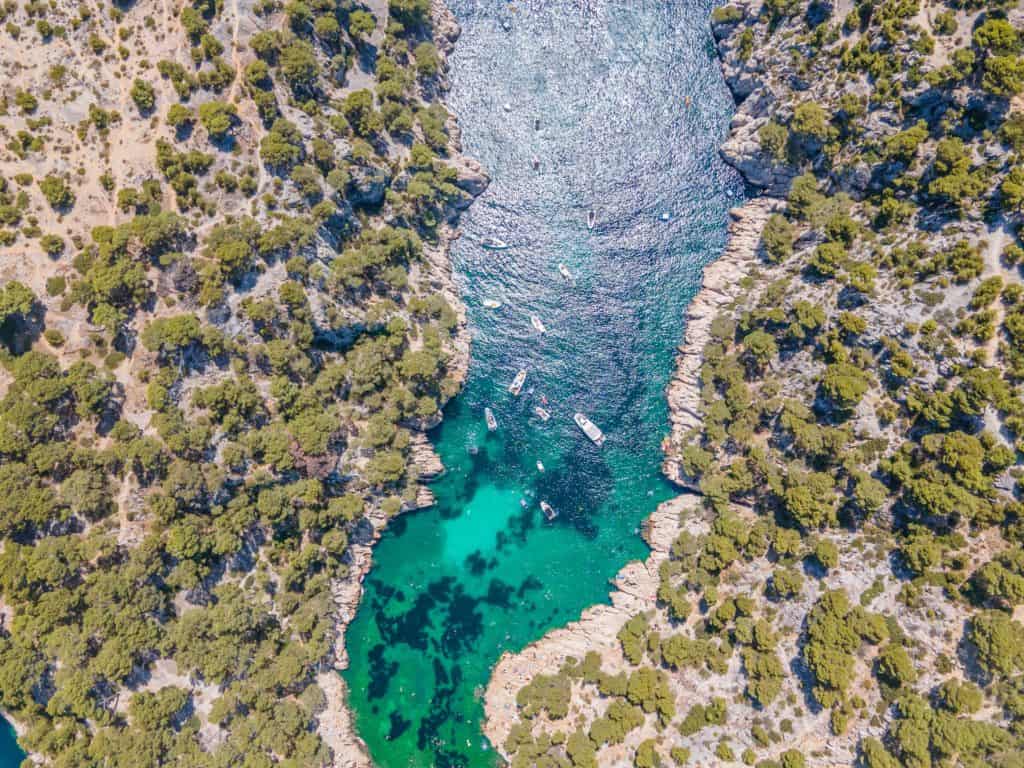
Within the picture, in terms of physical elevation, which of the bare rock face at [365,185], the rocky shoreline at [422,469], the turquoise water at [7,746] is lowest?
the turquoise water at [7,746]

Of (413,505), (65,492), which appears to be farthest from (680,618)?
(65,492)

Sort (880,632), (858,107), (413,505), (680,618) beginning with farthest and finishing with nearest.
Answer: (413,505) → (680,618) → (858,107) → (880,632)

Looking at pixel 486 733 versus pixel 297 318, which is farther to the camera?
pixel 486 733

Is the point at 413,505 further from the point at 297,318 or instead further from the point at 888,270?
the point at 888,270

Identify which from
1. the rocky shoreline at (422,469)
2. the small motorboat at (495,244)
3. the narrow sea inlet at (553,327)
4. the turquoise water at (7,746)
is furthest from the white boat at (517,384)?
the turquoise water at (7,746)

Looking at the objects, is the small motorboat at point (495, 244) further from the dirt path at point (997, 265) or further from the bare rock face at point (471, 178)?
the dirt path at point (997, 265)

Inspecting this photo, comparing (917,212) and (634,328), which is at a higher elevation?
(917,212)

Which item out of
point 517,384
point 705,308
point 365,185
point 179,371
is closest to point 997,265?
point 705,308

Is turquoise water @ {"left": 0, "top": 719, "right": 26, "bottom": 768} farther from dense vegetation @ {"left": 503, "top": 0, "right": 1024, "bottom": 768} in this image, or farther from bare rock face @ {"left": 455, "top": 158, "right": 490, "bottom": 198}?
bare rock face @ {"left": 455, "top": 158, "right": 490, "bottom": 198}
